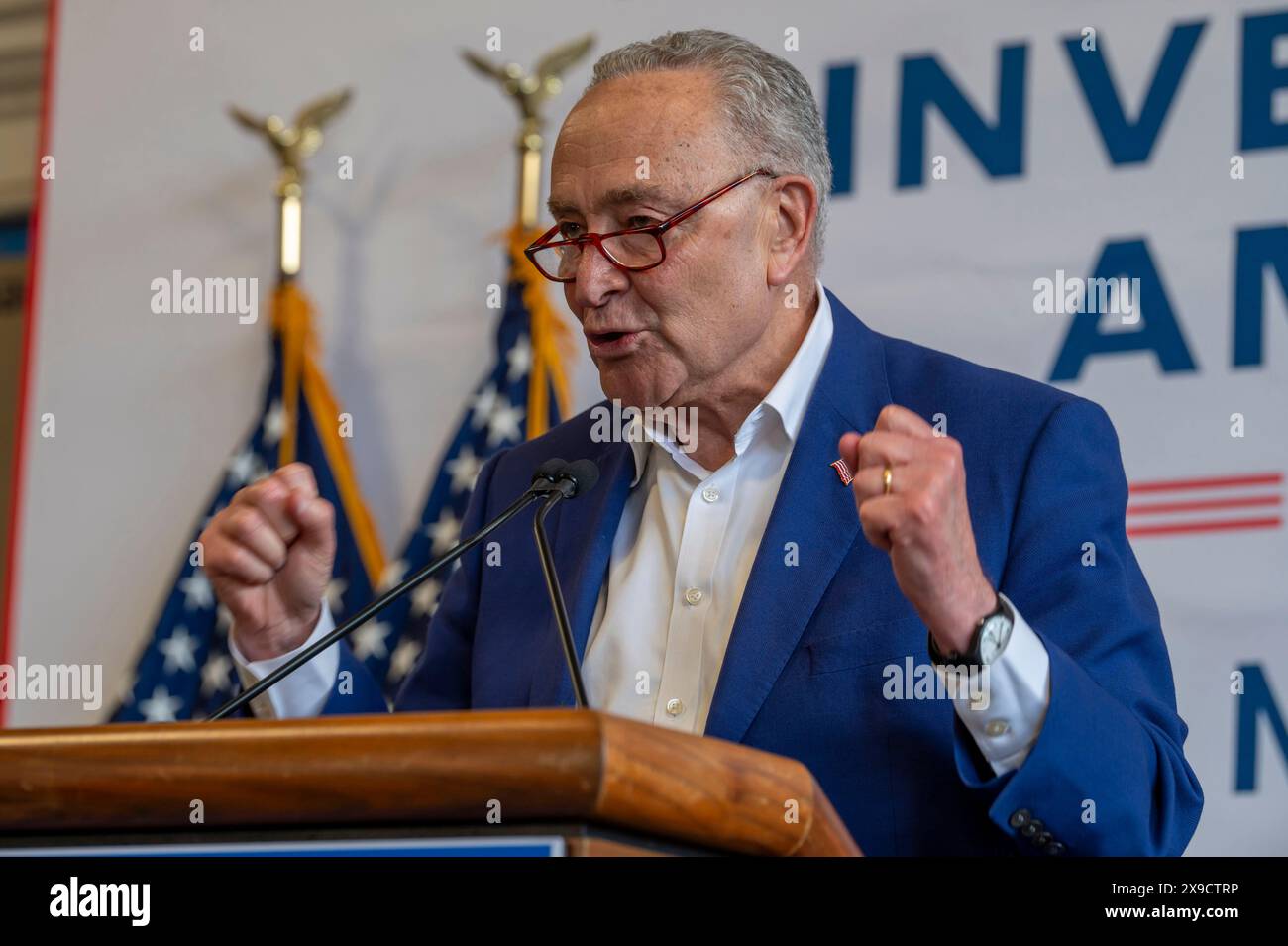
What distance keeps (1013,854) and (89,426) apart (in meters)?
3.08

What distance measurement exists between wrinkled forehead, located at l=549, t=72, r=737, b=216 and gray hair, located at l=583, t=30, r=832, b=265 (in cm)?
3

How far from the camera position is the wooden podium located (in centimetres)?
133

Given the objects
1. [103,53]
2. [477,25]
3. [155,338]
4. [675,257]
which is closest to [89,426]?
[155,338]

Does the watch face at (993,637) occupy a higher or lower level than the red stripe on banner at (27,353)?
lower

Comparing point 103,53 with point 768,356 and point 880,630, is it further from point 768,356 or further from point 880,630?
point 880,630

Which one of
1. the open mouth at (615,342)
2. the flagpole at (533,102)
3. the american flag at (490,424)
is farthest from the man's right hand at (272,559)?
the flagpole at (533,102)

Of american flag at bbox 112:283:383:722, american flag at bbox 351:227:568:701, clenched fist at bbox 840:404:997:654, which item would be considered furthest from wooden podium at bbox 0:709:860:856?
american flag at bbox 112:283:383:722

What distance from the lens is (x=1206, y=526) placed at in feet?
10.5

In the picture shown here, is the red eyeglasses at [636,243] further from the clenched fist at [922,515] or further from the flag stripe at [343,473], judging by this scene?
the flag stripe at [343,473]

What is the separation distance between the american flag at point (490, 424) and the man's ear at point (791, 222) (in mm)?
1276

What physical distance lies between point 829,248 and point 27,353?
2.18 m

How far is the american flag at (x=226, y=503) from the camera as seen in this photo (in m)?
4.04

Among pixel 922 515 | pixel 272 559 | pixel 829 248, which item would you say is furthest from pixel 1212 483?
pixel 272 559

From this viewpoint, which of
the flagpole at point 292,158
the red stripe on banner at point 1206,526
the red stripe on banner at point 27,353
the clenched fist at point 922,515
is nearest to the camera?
the clenched fist at point 922,515
